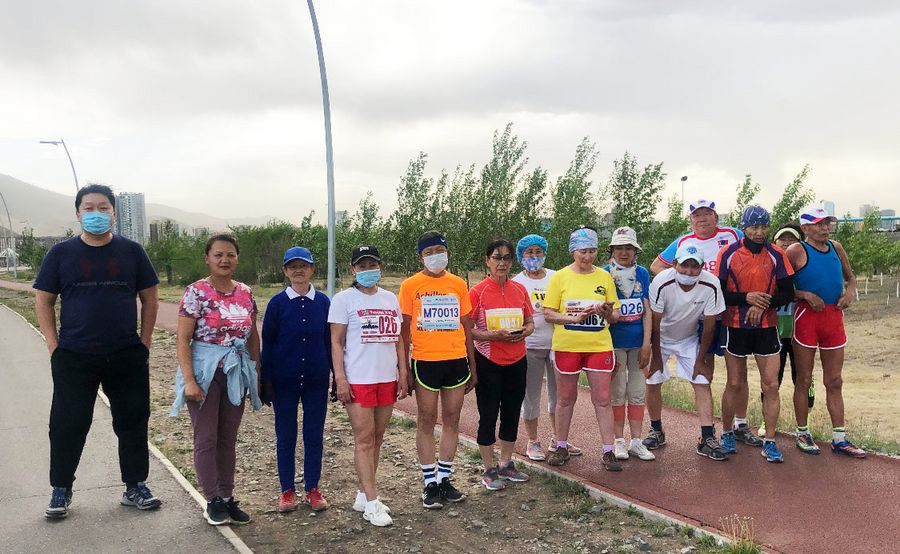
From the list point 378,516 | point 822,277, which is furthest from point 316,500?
point 822,277

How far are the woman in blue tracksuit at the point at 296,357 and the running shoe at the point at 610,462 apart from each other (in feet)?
7.60

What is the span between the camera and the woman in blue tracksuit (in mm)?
5039

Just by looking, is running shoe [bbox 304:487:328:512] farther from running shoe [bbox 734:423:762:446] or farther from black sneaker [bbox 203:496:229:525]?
running shoe [bbox 734:423:762:446]

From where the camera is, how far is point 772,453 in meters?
6.04

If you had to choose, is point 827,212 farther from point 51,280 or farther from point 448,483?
point 51,280

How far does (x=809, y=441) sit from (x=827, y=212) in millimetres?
1969

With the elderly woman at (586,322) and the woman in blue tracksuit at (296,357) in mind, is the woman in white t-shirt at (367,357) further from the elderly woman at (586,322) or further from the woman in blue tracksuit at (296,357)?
the elderly woman at (586,322)

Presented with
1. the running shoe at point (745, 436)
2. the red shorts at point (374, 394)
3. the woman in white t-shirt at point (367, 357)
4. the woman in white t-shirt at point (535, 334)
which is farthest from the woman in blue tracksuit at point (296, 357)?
the running shoe at point (745, 436)

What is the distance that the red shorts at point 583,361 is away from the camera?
230 inches

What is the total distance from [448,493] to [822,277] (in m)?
3.60

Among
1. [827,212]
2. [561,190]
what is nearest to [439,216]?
[561,190]

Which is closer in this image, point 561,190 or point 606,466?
point 606,466

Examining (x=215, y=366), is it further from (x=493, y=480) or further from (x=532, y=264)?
(x=532, y=264)

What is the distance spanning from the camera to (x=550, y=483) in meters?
5.80
